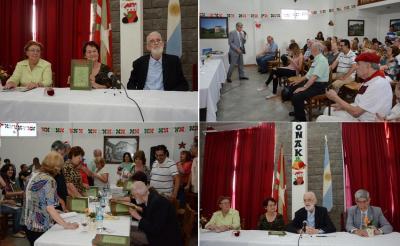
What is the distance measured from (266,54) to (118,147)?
0.87m

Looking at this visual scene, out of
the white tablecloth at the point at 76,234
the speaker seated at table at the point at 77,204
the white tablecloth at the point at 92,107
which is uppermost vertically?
the white tablecloth at the point at 92,107

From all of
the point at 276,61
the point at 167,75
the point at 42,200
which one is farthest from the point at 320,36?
the point at 42,200

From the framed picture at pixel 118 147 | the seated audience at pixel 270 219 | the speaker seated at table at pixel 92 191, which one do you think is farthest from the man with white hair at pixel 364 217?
the speaker seated at table at pixel 92 191

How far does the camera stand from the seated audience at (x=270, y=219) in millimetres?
2691

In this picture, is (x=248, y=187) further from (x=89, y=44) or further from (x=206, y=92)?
(x=89, y=44)

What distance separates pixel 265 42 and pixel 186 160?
0.71 m

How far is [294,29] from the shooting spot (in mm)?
1897

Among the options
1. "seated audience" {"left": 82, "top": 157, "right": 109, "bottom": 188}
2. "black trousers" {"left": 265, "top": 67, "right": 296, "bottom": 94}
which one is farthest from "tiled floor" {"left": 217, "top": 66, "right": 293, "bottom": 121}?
"seated audience" {"left": 82, "top": 157, "right": 109, "bottom": 188}

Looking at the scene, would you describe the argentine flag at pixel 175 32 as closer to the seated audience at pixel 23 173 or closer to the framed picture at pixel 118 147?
the framed picture at pixel 118 147

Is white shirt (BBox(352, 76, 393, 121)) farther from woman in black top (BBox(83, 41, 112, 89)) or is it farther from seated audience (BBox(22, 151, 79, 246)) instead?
seated audience (BBox(22, 151, 79, 246))

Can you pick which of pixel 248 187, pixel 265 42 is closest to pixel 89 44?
pixel 265 42

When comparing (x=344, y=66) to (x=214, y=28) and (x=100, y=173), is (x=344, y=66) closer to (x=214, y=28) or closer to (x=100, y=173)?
(x=214, y=28)

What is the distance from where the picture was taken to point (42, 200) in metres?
1.99

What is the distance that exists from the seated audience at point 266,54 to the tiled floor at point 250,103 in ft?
0.12
